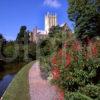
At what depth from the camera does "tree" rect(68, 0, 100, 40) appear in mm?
27422

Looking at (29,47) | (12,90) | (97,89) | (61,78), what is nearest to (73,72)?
(61,78)

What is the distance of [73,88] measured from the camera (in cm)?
1247

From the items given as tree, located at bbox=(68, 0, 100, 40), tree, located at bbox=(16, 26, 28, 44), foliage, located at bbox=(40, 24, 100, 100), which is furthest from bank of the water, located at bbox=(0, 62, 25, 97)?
tree, located at bbox=(16, 26, 28, 44)

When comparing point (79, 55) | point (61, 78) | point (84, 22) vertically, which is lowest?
point (61, 78)

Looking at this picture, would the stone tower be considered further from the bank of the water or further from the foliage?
the foliage

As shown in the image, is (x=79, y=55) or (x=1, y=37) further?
(x=1, y=37)

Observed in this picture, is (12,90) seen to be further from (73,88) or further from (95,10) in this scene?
(95,10)

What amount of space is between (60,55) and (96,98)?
366cm

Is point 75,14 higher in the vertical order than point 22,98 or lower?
higher

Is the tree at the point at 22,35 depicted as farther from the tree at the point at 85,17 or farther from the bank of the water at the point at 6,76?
the tree at the point at 85,17

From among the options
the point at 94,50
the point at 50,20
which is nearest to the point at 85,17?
the point at 94,50

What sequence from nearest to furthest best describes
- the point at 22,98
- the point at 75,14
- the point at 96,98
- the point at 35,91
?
1. the point at 96,98
2. the point at 22,98
3. the point at 35,91
4. the point at 75,14

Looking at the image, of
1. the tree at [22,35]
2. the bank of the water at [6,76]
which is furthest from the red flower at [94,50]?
the tree at [22,35]

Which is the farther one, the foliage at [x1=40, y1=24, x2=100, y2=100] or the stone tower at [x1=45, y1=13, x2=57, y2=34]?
the stone tower at [x1=45, y1=13, x2=57, y2=34]
